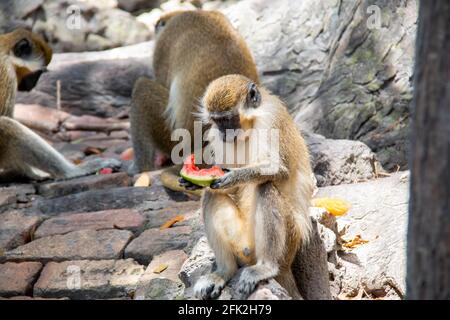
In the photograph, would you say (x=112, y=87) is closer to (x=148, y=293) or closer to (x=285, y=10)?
(x=285, y=10)

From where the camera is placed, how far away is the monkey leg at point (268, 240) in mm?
4223

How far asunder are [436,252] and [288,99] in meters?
6.48

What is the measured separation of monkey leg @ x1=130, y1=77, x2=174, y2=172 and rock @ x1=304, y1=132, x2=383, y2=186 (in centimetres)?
190

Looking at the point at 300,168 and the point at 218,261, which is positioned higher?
the point at 300,168

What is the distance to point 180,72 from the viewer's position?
769 centimetres

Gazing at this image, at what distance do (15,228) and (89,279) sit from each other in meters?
1.36

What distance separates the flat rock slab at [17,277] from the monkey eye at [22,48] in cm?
357

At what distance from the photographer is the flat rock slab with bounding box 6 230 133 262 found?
5.64 metres

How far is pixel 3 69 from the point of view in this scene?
8.10 meters

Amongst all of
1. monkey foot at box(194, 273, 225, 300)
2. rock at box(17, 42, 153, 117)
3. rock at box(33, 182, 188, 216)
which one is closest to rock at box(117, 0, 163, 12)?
rock at box(17, 42, 153, 117)

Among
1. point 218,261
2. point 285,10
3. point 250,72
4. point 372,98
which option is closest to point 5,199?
point 250,72

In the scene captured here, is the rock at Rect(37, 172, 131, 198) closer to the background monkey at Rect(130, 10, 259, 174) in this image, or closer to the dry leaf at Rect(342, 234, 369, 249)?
the background monkey at Rect(130, 10, 259, 174)

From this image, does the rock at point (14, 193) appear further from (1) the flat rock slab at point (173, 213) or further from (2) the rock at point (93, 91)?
(2) the rock at point (93, 91)

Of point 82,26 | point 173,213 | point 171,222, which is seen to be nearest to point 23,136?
point 173,213
